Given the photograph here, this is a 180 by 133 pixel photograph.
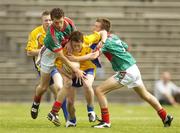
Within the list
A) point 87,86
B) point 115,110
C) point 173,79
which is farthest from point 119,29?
point 87,86

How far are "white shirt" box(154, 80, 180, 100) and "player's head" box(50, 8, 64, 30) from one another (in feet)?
37.1

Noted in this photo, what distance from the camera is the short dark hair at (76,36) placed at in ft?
39.0

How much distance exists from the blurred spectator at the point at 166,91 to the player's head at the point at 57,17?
1106cm

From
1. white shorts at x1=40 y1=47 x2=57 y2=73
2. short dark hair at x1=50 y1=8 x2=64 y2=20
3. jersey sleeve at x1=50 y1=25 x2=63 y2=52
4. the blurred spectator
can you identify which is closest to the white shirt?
the blurred spectator

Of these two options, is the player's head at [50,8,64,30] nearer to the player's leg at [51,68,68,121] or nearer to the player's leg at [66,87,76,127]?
the player's leg at [66,87,76,127]

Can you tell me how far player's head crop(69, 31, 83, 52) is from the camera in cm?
1188

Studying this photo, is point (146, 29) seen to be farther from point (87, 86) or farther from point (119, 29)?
point (87, 86)

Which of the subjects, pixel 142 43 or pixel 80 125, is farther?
pixel 142 43

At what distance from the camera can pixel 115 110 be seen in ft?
66.1

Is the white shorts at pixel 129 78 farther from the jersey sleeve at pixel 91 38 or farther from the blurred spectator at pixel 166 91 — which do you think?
the blurred spectator at pixel 166 91

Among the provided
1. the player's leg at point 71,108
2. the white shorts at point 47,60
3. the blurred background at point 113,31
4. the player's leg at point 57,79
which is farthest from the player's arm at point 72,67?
the blurred background at point 113,31

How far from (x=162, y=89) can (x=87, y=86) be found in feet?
35.8

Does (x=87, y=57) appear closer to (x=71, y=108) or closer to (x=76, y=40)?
(x=76, y=40)

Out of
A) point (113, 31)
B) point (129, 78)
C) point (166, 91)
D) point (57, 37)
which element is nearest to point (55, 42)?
point (57, 37)
